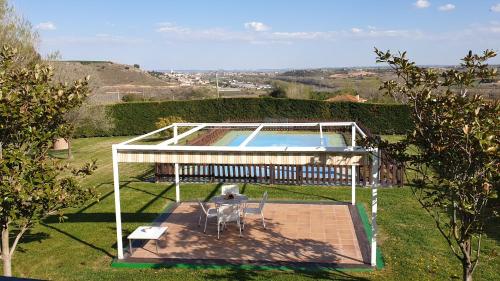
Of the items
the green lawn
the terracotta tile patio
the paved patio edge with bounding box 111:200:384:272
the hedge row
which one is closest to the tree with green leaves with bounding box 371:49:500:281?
the green lawn

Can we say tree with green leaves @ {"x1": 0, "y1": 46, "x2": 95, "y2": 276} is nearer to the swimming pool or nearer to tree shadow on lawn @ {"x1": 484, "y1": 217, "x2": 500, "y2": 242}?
tree shadow on lawn @ {"x1": 484, "y1": 217, "x2": 500, "y2": 242}

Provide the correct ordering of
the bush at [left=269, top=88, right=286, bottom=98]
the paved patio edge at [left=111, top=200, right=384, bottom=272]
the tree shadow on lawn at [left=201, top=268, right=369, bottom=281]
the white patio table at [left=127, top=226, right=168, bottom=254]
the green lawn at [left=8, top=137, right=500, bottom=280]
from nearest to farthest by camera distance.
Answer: the tree shadow on lawn at [left=201, top=268, right=369, bottom=281], the green lawn at [left=8, top=137, right=500, bottom=280], the paved patio edge at [left=111, top=200, right=384, bottom=272], the white patio table at [left=127, top=226, right=168, bottom=254], the bush at [left=269, top=88, right=286, bottom=98]

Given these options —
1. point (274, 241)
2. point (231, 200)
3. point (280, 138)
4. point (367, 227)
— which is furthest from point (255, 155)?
point (280, 138)

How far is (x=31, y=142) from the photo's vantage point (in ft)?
21.5

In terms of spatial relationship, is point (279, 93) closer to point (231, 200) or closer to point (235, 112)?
point (235, 112)

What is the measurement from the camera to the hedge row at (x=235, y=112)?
27.8 m

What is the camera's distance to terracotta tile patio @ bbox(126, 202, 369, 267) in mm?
8625

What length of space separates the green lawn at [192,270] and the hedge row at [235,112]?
14271mm

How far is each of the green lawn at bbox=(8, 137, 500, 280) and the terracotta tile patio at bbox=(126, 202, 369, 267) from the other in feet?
1.72

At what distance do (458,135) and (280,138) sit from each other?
17837mm

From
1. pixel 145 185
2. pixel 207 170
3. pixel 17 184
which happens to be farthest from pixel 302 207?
pixel 17 184

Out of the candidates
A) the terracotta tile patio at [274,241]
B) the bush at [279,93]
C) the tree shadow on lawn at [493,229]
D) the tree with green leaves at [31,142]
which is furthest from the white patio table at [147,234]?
the bush at [279,93]

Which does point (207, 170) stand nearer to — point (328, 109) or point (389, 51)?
point (389, 51)

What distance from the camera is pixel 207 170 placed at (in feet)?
51.9
